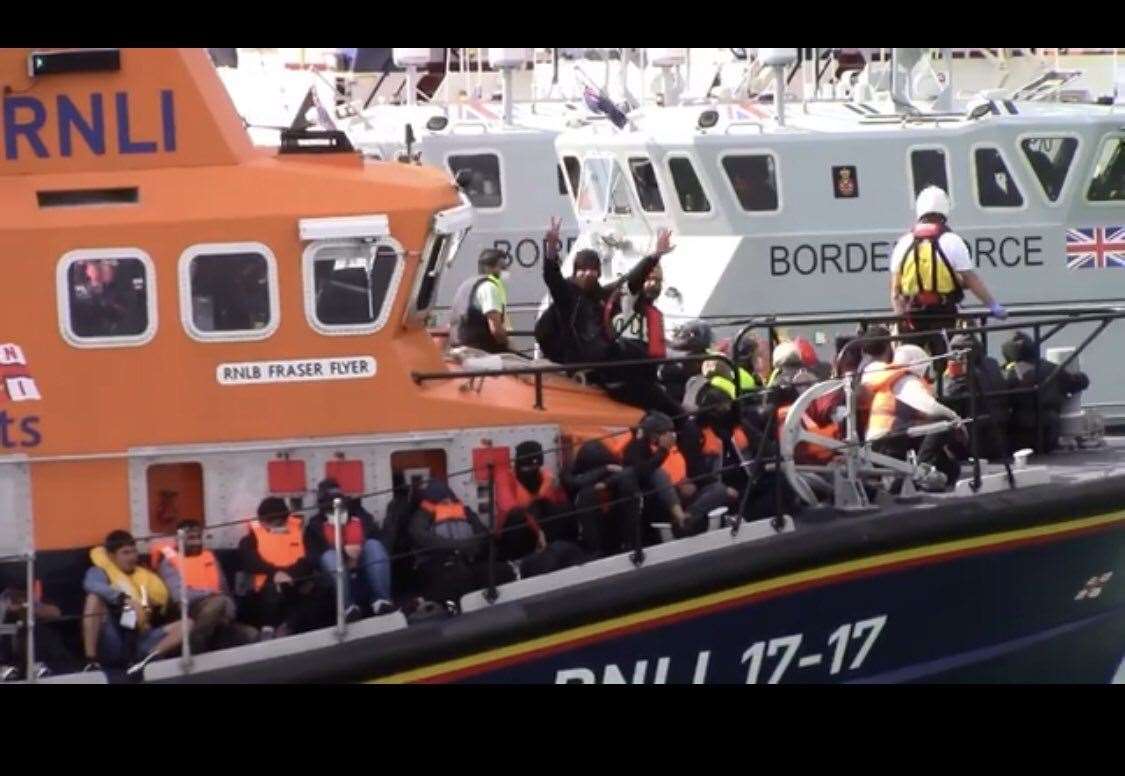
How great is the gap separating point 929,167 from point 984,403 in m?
→ 5.22

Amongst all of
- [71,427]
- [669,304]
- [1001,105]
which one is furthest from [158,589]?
[1001,105]

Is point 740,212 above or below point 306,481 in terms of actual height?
above

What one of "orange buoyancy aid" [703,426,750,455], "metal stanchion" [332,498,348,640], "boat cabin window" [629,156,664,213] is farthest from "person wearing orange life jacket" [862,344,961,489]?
"boat cabin window" [629,156,664,213]

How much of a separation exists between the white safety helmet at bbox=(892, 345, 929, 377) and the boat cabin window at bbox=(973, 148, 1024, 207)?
5315mm

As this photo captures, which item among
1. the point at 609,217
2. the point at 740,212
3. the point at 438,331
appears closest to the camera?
the point at 438,331

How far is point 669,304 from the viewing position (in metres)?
14.8

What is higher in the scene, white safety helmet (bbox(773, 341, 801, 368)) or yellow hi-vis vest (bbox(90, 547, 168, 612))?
white safety helmet (bbox(773, 341, 801, 368))

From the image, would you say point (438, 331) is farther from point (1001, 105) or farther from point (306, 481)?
point (1001, 105)

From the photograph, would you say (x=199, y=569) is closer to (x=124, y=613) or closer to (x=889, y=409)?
(x=124, y=613)

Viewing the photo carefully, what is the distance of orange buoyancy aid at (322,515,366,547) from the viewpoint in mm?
8109

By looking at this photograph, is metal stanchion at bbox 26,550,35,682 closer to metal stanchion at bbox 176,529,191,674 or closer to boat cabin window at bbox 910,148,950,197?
metal stanchion at bbox 176,529,191,674

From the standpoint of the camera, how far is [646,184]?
15188mm
